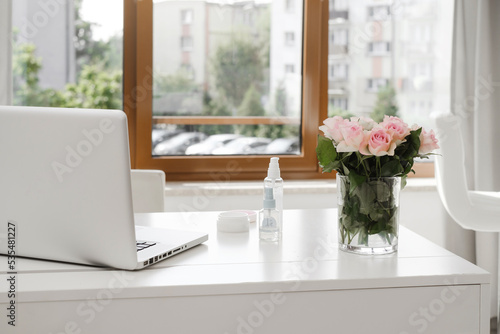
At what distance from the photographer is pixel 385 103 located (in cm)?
308

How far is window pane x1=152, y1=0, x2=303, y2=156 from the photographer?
290 centimetres

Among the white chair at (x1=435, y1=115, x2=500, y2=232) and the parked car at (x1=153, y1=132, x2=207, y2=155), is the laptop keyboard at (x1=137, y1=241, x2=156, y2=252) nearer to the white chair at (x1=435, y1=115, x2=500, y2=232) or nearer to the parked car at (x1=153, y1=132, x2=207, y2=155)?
the white chair at (x1=435, y1=115, x2=500, y2=232)

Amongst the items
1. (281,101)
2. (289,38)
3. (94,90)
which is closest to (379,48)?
(289,38)

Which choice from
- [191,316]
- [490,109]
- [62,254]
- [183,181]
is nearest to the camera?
[191,316]

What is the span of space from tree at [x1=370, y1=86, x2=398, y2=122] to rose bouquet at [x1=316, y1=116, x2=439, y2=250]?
1.73m

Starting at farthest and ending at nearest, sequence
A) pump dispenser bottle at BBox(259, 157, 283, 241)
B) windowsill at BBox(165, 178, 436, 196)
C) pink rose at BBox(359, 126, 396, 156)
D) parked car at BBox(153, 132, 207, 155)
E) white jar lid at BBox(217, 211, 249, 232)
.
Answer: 1. parked car at BBox(153, 132, 207, 155)
2. windowsill at BBox(165, 178, 436, 196)
3. white jar lid at BBox(217, 211, 249, 232)
4. pump dispenser bottle at BBox(259, 157, 283, 241)
5. pink rose at BBox(359, 126, 396, 156)

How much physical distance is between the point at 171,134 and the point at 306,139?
0.66 meters

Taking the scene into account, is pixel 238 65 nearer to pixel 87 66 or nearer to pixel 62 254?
pixel 87 66

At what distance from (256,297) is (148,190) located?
1063 mm

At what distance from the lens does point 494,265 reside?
2.79m

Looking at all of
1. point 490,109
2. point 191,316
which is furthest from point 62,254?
point 490,109

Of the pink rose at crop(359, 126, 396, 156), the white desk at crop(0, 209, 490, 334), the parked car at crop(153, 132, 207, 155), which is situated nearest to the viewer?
the white desk at crop(0, 209, 490, 334)

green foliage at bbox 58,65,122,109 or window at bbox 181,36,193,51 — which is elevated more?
window at bbox 181,36,193,51

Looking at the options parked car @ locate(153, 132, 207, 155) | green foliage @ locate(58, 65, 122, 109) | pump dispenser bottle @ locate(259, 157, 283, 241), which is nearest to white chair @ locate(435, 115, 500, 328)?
pump dispenser bottle @ locate(259, 157, 283, 241)
